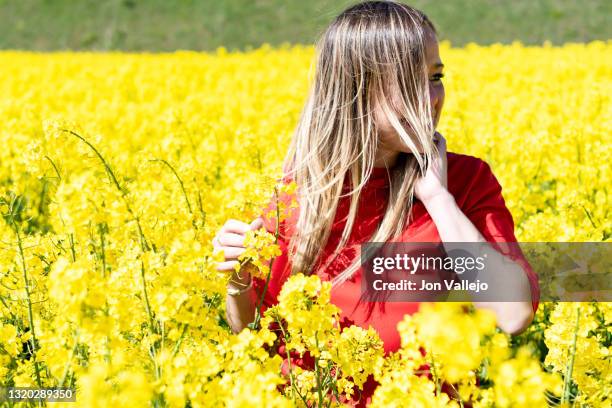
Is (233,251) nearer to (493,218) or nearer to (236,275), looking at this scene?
(236,275)

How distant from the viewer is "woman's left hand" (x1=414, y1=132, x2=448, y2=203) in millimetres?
2264

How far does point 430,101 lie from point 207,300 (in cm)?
93

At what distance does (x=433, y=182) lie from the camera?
2.27 m

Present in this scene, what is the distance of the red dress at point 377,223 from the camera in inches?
91.9

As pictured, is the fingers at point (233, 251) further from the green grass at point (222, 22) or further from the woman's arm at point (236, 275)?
the green grass at point (222, 22)

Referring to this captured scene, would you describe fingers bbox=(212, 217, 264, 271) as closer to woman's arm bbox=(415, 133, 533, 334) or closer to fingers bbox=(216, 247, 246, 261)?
fingers bbox=(216, 247, 246, 261)

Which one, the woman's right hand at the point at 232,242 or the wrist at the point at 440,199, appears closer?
the woman's right hand at the point at 232,242

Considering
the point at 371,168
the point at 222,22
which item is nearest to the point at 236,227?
the point at 371,168

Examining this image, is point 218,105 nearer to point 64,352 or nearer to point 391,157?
point 391,157

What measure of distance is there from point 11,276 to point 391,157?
1.26 meters

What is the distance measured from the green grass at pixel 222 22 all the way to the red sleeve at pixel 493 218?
2312cm

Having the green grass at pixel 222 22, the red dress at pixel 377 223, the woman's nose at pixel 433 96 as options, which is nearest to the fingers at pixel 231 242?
the red dress at pixel 377 223

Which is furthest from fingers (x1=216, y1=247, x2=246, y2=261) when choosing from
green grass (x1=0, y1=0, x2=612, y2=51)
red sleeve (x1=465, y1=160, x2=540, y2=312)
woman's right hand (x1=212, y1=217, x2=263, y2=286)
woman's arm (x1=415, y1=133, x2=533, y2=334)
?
green grass (x1=0, y1=0, x2=612, y2=51)

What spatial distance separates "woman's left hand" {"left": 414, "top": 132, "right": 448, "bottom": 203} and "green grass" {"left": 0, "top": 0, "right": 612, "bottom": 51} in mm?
23252
